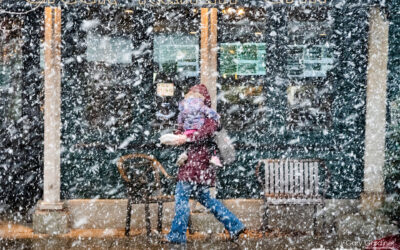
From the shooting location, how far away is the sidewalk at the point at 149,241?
652cm

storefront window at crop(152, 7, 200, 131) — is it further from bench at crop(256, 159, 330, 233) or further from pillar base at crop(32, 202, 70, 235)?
pillar base at crop(32, 202, 70, 235)

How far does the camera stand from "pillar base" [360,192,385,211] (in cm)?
746

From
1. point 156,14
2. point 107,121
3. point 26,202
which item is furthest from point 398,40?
point 26,202

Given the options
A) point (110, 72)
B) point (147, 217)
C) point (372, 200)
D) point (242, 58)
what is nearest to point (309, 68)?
point (242, 58)

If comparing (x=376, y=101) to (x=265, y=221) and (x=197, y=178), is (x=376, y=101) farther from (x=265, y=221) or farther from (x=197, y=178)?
(x=197, y=178)

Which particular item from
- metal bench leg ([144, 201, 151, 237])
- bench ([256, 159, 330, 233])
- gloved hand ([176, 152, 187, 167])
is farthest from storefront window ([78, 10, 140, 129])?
bench ([256, 159, 330, 233])

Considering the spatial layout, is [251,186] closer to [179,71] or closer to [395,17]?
[179,71]

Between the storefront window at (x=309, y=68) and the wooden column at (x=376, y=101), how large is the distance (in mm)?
673

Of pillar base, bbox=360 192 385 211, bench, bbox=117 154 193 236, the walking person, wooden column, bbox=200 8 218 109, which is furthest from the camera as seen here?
pillar base, bbox=360 192 385 211

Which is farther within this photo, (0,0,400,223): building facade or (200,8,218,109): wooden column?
(0,0,400,223): building facade

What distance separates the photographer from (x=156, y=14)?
26.0 ft

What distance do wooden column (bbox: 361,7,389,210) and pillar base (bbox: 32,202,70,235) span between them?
14.6ft

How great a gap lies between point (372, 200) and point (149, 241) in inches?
133

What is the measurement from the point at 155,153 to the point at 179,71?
136cm
